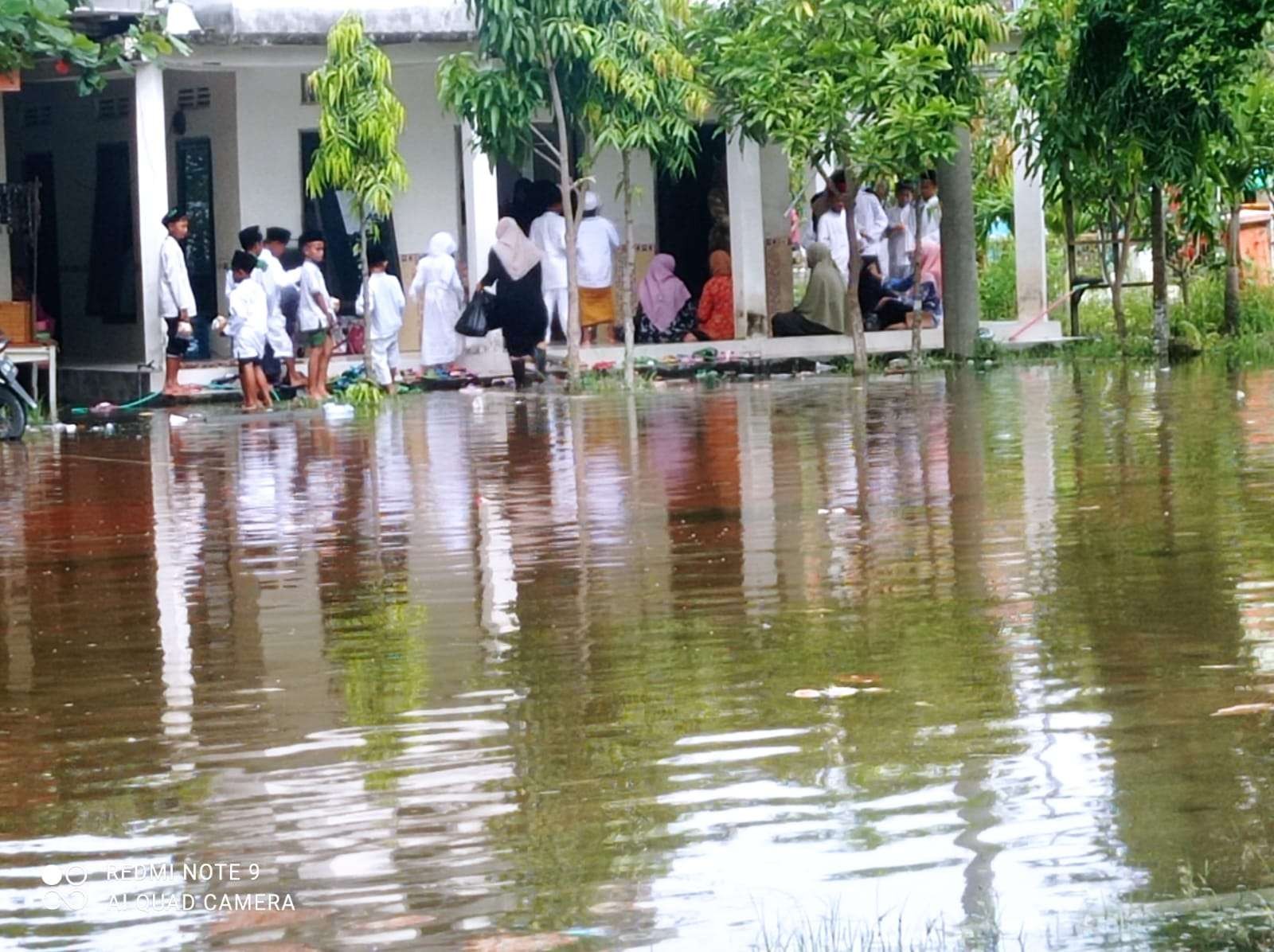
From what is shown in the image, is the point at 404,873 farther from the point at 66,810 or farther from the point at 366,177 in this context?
the point at 366,177

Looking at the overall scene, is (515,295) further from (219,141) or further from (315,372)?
(219,141)

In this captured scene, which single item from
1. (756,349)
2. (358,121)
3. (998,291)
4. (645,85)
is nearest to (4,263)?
(358,121)

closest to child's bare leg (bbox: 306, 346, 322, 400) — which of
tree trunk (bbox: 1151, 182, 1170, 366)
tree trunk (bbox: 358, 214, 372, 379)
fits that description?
tree trunk (bbox: 358, 214, 372, 379)

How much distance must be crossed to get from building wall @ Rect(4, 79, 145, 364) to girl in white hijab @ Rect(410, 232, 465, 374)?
11.1 feet

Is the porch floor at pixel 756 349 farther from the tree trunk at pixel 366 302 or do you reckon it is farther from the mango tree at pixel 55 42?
the mango tree at pixel 55 42

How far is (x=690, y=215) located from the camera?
26406 mm

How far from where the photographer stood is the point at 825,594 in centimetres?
807

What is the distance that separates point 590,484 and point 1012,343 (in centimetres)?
1285

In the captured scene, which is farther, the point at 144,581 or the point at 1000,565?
the point at 144,581

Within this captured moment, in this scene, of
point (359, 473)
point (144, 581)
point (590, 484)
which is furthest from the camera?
point (359, 473)

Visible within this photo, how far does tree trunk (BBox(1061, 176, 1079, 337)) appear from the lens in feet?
74.9

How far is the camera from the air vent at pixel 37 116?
2519 cm

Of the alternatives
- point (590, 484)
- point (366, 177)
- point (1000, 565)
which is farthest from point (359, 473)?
point (366, 177)

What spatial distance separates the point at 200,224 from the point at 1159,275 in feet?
34.0
